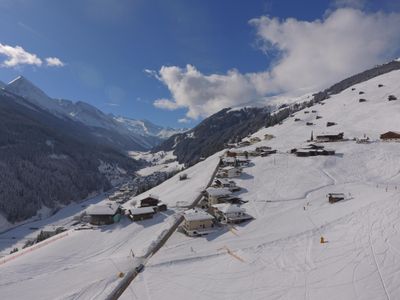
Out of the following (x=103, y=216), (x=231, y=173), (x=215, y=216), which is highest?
(x=231, y=173)

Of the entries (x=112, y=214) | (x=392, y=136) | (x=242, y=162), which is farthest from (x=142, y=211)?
(x=392, y=136)

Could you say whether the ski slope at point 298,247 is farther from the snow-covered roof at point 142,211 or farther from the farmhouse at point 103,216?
the farmhouse at point 103,216

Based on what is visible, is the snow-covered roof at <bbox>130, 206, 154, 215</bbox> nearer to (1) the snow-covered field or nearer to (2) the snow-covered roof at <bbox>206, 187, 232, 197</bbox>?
(1) the snow-covered field

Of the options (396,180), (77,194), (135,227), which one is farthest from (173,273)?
(77,194)

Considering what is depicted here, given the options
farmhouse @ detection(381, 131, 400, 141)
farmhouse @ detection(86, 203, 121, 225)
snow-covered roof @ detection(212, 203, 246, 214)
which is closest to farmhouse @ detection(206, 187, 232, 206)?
snow-covered roof @ detection(212, 203, 246, 214)

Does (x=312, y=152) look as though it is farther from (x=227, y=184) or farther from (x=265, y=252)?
(x=265, y=252)

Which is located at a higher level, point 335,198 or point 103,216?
point 103,216

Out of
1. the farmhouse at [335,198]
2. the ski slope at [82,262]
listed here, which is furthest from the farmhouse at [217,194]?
the farmhouse at [335,198]
